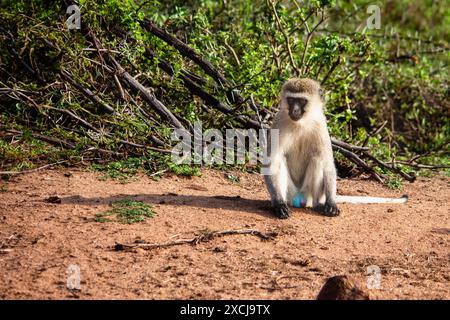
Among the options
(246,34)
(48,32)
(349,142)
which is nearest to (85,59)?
(48,32)

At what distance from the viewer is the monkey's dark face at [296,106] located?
645cm

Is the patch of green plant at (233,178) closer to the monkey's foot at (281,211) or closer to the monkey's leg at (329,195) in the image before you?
the monkey's leg at (329,195)

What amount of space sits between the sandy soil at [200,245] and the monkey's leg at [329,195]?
10 centimetres

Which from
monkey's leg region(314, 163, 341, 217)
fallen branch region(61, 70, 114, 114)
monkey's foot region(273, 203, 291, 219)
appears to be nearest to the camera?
monkey's foot region(273, 203, 291, 219)

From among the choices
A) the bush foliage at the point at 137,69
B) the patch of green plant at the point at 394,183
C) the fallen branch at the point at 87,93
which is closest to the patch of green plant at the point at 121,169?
the bush foliage at the point at 137,69

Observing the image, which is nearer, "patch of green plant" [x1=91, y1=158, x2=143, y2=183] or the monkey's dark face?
the monkey's dark face

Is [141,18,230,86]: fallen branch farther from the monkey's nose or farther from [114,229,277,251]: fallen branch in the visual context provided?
[114,229,277,251]: fallen branch

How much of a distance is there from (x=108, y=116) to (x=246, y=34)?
2653 mm

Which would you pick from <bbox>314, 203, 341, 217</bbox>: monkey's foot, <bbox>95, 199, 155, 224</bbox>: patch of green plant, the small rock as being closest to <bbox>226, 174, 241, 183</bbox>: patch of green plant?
<bbox>314, 203, 341, 217</bbox>: monkey's foot

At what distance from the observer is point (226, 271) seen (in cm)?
491

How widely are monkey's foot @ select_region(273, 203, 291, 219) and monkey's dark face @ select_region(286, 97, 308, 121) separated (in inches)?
32.6

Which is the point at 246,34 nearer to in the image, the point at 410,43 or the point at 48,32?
the point at 48,32

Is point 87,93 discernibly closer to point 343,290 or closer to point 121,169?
point 121,169

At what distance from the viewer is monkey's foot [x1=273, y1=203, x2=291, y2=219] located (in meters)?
6.28
